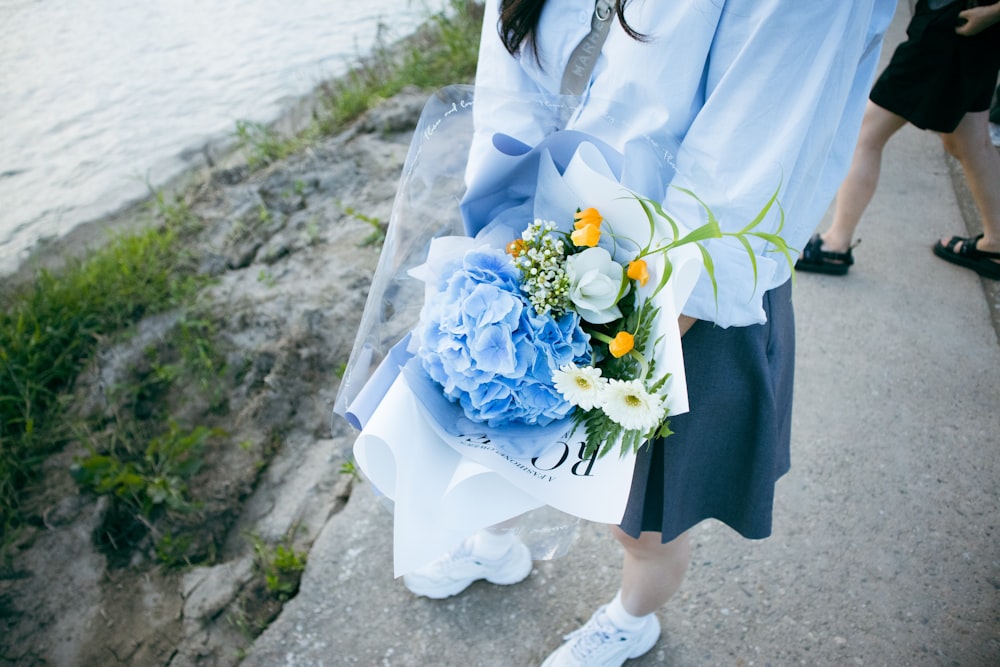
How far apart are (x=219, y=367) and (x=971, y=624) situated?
106 inches

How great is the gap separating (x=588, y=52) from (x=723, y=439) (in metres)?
0.75

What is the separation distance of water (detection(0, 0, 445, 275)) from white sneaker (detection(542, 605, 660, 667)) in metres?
3.78

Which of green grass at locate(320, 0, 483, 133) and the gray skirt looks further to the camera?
green grass at locate(320, 0, 483, 133)

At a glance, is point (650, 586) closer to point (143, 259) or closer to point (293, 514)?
point (293, 514)

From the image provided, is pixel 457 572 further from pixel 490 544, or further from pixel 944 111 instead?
pixel 944 111

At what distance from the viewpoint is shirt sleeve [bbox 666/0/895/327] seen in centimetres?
87

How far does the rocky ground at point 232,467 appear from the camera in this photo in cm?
192

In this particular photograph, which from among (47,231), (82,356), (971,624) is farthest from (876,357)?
(47,231)

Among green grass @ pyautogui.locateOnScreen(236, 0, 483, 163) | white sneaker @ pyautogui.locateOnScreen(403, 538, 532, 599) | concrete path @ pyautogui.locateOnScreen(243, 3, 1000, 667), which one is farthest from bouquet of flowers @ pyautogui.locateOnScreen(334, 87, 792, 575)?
green grass @ pyautogui.locateOnScreen(236, 0, 483, 163)

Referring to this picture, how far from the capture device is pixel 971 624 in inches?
64.9

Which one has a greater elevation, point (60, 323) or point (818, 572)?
point (60, 323)

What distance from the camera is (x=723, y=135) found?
925mm

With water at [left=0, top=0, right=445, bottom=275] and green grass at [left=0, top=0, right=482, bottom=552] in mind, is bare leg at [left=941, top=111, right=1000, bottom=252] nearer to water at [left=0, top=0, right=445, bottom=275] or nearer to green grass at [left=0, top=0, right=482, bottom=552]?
green grass at [left=0, top=0, right=482, bottom=552]

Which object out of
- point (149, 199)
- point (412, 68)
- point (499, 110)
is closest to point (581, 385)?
point (499, 110)
